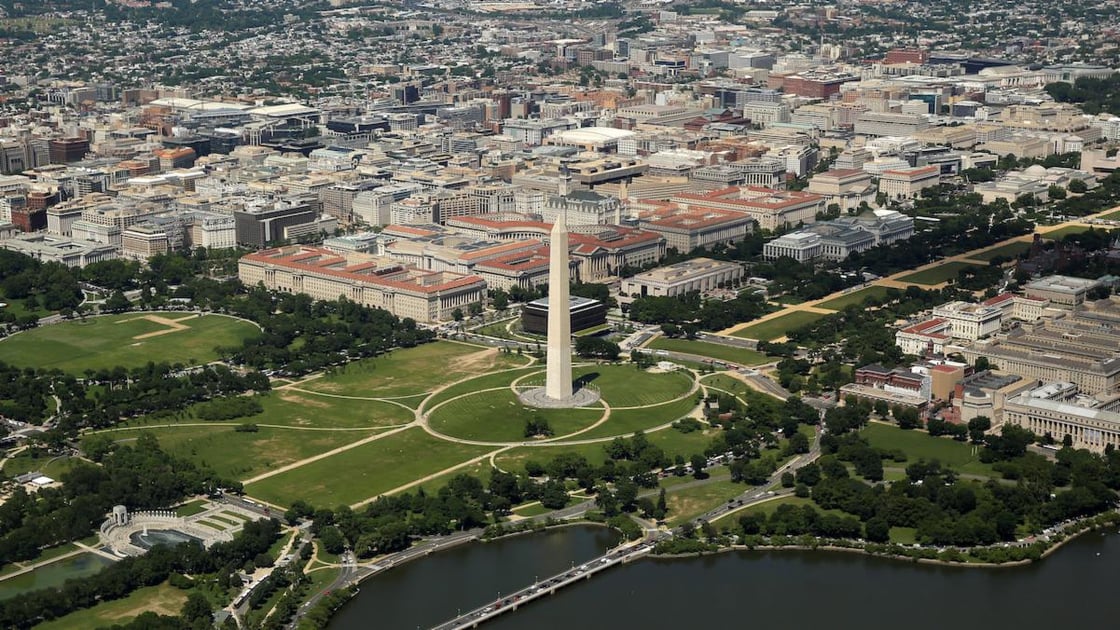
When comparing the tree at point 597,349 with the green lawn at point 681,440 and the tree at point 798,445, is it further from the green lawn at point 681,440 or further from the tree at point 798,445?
the tree at point 798,445

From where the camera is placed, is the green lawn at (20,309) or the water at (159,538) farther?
the green lawn at (20,309)

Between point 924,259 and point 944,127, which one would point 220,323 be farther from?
point 944,127

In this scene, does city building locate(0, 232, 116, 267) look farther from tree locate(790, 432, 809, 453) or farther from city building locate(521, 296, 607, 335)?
tree locate(790, 432, 809, 453)

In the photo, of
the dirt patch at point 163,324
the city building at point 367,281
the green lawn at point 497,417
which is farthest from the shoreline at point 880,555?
the dirt patch at point 163,324

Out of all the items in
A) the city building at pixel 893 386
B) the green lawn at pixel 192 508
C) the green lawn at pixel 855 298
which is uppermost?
the city building at pixel 893 386

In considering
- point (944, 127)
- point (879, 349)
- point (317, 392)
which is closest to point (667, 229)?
point (879, 349)

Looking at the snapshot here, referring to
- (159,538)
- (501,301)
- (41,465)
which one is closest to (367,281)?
(501,301)

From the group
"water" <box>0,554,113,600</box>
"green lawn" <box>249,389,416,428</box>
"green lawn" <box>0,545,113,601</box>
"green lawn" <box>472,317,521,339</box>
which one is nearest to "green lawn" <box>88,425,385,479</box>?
"green lawn" <box>249,389,416,428</box>
